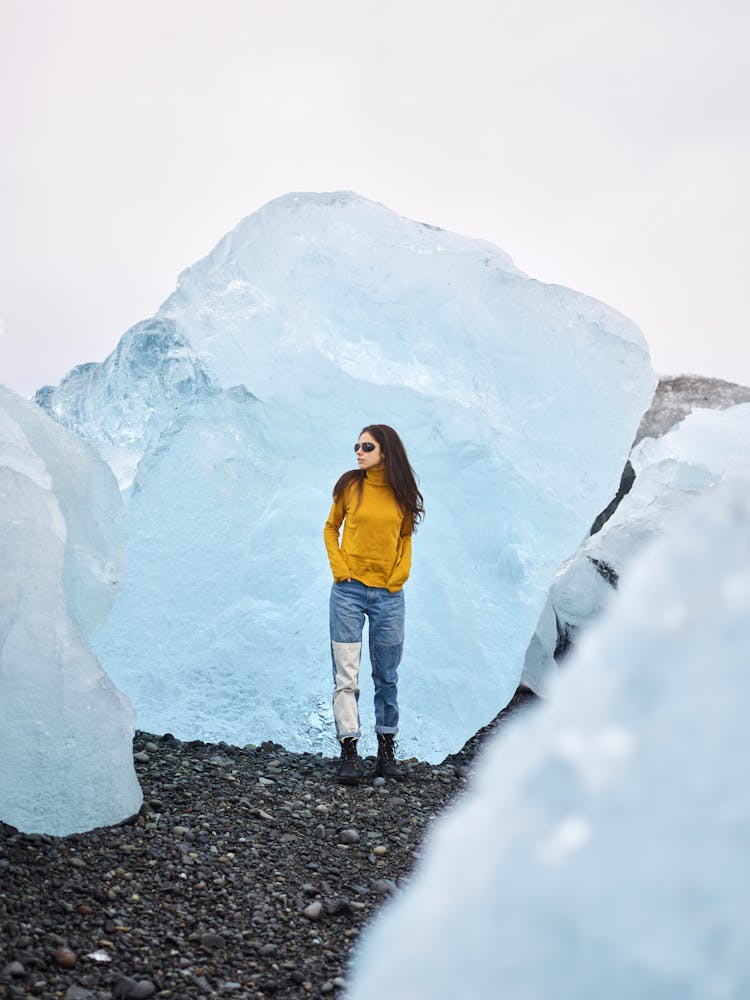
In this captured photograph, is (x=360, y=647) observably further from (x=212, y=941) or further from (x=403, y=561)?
(x=212, y=941)

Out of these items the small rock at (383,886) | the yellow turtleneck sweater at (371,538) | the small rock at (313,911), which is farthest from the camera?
the yellow turtleneck sweater at (371,538)

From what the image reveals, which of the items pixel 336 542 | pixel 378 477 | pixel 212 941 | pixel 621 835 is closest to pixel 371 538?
pixel 336 542

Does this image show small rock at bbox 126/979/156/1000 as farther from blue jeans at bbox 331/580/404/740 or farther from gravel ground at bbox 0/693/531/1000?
blue jeans at bbox 331/580/404/740

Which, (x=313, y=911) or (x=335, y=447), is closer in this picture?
(x=313, y=911)

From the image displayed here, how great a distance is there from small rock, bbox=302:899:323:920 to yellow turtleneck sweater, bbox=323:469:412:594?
6.08 ft

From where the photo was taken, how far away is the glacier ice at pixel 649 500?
579 centimetres

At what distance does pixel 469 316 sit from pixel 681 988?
205 inches

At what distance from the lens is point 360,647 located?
504cm

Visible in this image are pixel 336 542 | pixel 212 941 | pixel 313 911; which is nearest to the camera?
pixel 212 941

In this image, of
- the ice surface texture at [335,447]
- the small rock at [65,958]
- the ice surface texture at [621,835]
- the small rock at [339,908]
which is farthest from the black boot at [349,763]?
the ice surface texture at [621,835]

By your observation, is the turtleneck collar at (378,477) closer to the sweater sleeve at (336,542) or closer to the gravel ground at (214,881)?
the sweater sleeve at (336,542)

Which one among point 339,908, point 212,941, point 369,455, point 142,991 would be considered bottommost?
point 339,908

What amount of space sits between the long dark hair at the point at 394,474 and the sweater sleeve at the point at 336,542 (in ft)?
0.21

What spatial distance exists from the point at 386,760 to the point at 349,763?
0.24 metres
